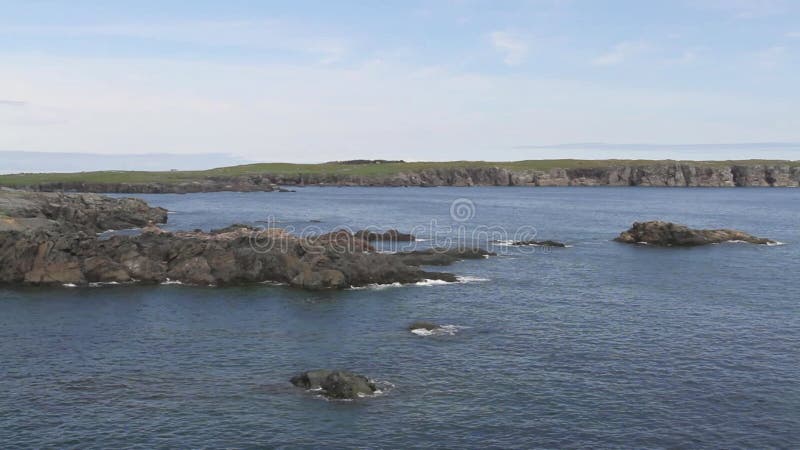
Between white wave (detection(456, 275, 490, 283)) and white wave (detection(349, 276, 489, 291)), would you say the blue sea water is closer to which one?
white wave (detection(456, 275, 490, 283))

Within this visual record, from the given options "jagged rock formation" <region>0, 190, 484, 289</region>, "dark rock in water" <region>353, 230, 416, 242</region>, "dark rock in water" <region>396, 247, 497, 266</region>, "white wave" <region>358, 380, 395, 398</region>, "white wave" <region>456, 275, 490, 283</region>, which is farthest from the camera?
"dark rock in water" <region>353, 230, 416, 242</region>

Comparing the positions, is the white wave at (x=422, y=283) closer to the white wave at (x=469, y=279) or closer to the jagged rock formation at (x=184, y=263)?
the white wave at (x=469, y=279)

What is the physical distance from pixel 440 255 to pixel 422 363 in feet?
190

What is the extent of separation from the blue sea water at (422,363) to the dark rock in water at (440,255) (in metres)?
12.4

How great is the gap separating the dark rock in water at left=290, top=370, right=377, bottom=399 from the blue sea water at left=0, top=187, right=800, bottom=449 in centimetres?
112

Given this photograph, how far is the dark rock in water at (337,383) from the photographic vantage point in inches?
2028

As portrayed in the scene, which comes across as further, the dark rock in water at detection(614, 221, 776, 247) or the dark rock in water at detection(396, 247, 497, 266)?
the dark rock in water at detection(614, 221, 776, 247)

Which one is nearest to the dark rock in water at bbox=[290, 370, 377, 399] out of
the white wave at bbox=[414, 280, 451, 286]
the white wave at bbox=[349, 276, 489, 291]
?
the white wave at bbox=[349, 276, 489, 291]

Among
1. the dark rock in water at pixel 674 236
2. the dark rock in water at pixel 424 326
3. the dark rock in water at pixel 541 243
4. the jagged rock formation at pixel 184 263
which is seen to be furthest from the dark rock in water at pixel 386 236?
the dark rock in water at pixel 424 326

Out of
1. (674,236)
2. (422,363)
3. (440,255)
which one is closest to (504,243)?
(440,255)

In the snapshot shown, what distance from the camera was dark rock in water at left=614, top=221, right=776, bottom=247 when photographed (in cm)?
13475

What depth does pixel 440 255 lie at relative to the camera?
116562 mm

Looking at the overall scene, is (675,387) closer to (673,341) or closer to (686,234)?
(673,341)

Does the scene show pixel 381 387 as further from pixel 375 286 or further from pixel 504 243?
pixel 504 243
